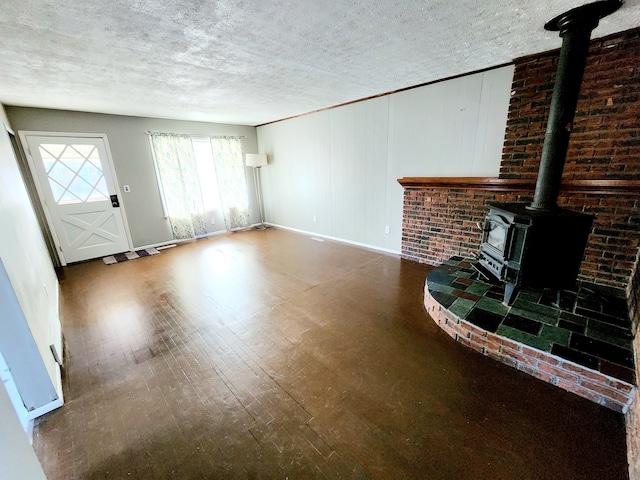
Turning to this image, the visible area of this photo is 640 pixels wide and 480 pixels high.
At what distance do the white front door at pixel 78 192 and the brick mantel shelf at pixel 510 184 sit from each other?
4.95 m

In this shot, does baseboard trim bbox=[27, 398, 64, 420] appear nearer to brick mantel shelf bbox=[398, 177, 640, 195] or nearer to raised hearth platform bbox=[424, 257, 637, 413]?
raised hearth platform bbox=[424, 257, 637, 413]

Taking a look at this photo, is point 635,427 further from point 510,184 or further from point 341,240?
point 341,240

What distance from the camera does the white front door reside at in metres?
4.00

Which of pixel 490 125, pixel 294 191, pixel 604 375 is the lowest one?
pixel 604 375

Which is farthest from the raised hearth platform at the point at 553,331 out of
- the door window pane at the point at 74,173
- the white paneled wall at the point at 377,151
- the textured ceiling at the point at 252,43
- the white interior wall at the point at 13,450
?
the door window pane at the point at 74,173

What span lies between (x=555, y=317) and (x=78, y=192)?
643 centimetres

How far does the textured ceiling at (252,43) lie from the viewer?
1.64 meters

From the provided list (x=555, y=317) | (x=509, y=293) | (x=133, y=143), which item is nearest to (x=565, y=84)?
(x=509, y=293)

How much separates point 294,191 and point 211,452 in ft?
16.3

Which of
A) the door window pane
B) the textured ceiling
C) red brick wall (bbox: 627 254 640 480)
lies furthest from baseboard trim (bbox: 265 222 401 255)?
the door window pane

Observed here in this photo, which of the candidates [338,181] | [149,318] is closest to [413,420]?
[149,318]

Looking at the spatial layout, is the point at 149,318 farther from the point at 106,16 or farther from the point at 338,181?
the point at 338,181

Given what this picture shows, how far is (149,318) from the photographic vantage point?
2662mm

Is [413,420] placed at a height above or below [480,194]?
below
